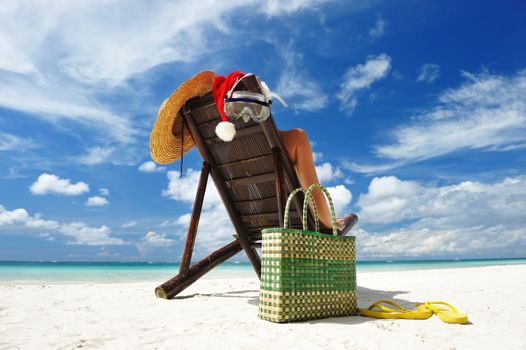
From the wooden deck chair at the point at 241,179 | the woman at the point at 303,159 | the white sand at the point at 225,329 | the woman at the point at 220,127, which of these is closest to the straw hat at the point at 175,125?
the woman at the point at 220,127

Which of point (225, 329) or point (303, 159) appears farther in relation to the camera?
point (303, 159)

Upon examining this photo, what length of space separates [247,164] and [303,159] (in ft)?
2.56

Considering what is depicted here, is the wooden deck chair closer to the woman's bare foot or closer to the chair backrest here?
the chair backrest

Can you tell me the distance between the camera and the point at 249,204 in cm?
498

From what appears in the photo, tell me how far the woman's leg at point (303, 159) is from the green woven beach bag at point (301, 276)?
2.75 ft

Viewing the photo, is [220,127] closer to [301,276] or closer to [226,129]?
[226,129]

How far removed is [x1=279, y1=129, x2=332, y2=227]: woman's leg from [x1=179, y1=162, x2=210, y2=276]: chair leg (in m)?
1.21

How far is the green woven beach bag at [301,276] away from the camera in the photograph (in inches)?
111

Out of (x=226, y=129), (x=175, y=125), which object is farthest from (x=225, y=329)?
(x=175, y=125)

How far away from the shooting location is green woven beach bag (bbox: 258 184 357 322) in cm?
283

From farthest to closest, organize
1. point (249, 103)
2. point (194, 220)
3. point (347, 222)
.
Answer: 1. point (347, 222)
2. point (194, 220)
3. point (249, 103)

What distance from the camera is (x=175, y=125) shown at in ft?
16.1

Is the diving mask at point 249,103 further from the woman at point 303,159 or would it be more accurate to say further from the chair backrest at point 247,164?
the woman at point 303,159

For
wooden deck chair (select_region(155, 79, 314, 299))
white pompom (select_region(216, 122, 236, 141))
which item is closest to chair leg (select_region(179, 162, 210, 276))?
wooden deck chair (select_region(155, 79, 314, 299))
